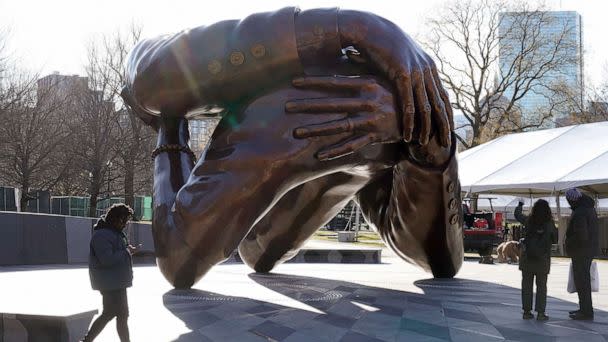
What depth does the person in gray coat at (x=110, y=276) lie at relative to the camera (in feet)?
15.6

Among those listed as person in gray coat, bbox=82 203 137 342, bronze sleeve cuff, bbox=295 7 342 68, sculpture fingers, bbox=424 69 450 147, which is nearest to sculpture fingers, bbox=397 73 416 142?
sculpture fingers, bbox=424 69 450 147

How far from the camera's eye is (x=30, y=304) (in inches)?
213

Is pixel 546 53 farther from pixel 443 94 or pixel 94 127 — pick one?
pixel 443 94

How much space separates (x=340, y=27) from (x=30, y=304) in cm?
319

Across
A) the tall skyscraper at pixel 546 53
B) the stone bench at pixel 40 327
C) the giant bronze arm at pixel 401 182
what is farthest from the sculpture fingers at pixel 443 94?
the tall skyscraper at pixel 546 53

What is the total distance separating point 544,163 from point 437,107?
14.6 m

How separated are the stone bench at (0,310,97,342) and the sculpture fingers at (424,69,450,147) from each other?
10.0 ft

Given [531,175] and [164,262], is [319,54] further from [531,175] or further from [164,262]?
[531,175]

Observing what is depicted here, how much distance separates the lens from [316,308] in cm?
625

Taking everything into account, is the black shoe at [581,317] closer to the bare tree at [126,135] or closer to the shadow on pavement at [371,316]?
the shadow on pavement at [371,316]

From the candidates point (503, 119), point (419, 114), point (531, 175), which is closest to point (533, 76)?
point (503, 119)

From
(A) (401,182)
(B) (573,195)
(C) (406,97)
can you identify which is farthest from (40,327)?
(B) (573,195)

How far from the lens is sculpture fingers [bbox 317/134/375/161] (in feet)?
17.4

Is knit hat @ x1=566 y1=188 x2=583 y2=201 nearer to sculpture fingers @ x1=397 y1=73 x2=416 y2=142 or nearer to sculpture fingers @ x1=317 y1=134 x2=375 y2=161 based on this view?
sculpture fingers @ x1=397 y1=73 x2=416 y2=142
